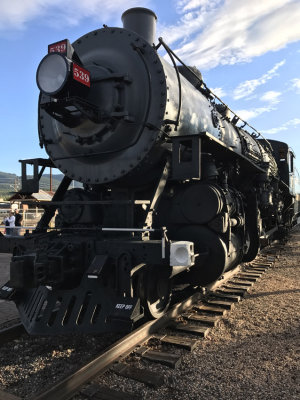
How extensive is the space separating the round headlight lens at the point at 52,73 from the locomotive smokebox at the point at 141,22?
61.0 inches

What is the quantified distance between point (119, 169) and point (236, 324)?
2495 mm

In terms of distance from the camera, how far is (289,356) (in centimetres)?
354

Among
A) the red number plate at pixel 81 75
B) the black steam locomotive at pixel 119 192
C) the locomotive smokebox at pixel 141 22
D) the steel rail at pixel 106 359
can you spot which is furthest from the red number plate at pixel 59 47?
the steel rail at pixel 106 359

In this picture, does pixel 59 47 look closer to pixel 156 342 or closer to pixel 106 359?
pixel 106 359

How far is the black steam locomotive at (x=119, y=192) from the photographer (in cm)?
357

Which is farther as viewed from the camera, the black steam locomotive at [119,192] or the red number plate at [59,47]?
the red number plate at [59,47]

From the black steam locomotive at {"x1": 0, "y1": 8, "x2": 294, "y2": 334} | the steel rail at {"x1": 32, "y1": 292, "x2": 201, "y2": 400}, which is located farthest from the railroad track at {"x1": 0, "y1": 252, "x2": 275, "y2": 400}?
the black steam locomotive at {"x1": 0, "y1": 8, "x2": 294, "y2": 334}

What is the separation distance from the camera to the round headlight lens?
3701mm

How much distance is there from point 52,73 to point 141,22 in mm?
1762

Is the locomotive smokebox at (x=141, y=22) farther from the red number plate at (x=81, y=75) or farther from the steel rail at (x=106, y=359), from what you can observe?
the steel rail at (x=106, y=359)

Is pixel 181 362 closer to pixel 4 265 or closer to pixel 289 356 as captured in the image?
pixel 289 356

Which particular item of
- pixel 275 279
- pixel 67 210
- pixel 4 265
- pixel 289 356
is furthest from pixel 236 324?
pixel 4 265

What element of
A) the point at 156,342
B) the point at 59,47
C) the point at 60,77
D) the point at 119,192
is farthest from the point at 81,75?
the point at 156,342

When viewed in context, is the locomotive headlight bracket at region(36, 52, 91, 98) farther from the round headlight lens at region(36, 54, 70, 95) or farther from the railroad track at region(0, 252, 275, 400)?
the railroad track at region(0, 252, 275, 400)
